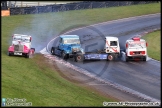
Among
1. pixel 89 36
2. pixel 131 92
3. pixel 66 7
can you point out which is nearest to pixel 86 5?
pixel 66 7

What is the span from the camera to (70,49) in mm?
35562

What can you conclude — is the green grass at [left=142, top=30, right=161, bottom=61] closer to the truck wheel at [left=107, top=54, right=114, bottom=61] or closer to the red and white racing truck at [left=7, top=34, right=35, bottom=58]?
the truck wheel at [left=107, top=54, right=114, bottom=61]

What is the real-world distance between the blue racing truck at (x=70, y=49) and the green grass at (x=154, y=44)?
7.48 metres

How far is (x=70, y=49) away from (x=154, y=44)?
1279 centimetres

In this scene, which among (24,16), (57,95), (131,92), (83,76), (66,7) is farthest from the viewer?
(66,7)

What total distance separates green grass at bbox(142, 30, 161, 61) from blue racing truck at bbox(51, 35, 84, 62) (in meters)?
7.48

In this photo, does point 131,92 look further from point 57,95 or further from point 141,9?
point 141,9

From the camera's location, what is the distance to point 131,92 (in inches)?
974

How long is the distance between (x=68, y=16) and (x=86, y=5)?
6576 millimetres

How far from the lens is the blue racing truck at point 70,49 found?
34.7 meters

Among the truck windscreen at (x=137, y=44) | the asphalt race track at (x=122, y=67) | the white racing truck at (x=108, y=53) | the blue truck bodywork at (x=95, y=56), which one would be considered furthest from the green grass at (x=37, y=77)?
the truck windscreen at (x=137, y=44)

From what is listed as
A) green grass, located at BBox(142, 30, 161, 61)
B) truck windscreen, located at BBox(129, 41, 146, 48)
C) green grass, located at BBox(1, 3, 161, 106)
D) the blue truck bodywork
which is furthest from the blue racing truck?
green grass, located at BBox(142, 30, 161, 61)

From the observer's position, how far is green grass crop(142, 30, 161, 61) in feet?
124

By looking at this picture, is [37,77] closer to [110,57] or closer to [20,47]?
[20,47]
